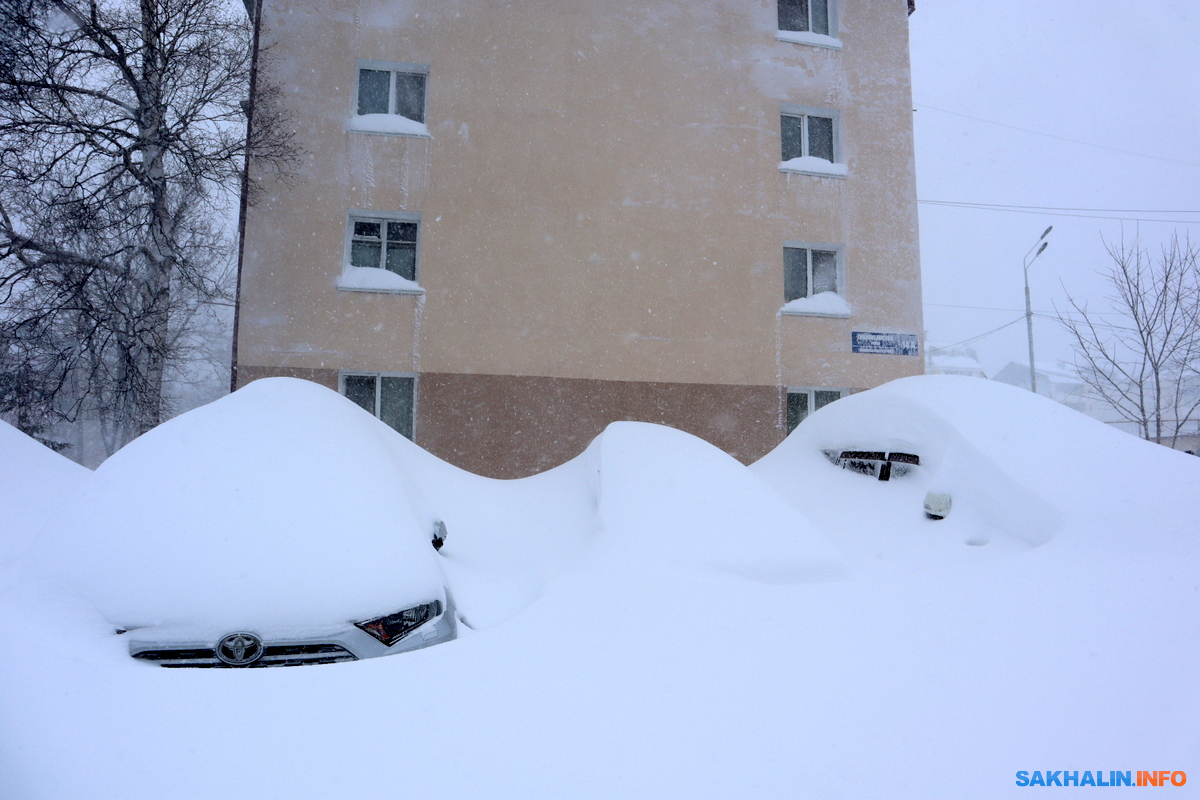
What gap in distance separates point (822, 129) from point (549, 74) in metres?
4.78

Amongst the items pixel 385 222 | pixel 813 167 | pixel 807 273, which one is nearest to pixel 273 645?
pixel 385 222

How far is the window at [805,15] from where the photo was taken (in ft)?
37.7

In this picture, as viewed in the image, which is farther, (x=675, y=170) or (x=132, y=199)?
(x=675, y=170)

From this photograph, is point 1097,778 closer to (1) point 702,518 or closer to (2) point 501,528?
(1) point 702,518

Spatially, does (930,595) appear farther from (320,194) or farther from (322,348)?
(320,194)

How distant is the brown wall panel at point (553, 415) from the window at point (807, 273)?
1822 mm

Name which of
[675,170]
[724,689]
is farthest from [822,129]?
[724,689]

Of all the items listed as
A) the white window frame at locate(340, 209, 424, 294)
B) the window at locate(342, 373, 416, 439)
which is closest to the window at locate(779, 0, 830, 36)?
the white window frame at locate(340, 209, 424, 294)

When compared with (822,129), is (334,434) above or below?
below

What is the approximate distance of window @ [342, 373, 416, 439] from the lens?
950 cm

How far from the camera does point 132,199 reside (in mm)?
Answer: 8836

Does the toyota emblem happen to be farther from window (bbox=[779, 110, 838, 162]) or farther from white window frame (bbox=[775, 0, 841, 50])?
white window frame (bbox=[775, 0, 841, 50])

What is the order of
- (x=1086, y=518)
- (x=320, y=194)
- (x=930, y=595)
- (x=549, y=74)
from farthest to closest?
(x=549, y=74)
(x=320, y=194)
(x=1086, y=518)
(x=930, y=595)

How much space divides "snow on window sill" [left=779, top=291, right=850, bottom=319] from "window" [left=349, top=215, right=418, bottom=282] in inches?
231
